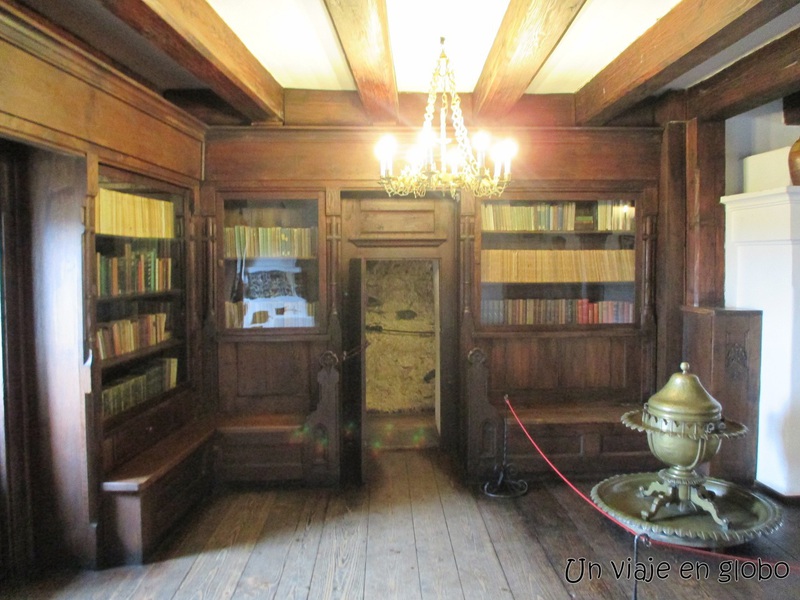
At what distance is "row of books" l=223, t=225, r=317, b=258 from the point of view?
402 centimetres

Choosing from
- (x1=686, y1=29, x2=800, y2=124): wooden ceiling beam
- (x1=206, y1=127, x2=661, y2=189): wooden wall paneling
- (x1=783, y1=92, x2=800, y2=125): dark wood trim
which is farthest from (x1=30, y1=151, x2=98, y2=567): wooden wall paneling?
(x1=783, y1=92, x2=800, y2=125): dark wood trim

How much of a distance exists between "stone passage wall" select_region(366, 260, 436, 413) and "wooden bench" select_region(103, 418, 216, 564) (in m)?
2.07

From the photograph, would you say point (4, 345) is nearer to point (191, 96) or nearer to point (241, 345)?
point (241, 345)

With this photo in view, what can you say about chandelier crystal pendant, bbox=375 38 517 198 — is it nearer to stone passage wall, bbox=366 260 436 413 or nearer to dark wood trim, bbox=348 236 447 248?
dark wood trim, bbox=348 236 447 248

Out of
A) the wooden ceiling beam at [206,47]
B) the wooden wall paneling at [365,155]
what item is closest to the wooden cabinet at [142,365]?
the wooden wall paneling at [365,155]

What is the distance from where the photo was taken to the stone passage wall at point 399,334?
517cm

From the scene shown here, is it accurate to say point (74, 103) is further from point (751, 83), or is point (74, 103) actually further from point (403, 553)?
point (751, 83)

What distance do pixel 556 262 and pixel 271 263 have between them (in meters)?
2.15

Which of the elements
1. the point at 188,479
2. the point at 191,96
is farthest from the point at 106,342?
the point at 191,96

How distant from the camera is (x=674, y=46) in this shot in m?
2.70

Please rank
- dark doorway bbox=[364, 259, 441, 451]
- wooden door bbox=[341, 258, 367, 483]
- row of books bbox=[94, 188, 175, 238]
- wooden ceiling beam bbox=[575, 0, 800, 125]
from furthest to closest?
dark doorway bbox=[364, 259, 441, 451] → wooden door bbox=[341, 258, 367, 483] → row of books bbox=[94, 188, 175, 238] → wooden ceiling beam bbox=[575, 0, 800, 125]

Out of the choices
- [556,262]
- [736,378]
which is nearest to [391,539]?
[556,262]

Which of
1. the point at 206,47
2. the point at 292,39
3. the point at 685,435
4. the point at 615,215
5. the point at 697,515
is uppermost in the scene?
the point at 292,39

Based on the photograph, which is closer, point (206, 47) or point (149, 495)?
point (206, 47)
